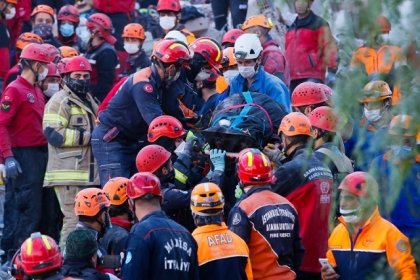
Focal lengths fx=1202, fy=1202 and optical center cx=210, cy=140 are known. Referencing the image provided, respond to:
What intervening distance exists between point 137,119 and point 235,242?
3594 mm

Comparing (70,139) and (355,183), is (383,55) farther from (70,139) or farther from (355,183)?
(70,139)

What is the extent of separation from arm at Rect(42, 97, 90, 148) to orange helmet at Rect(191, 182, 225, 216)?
447 centimetres

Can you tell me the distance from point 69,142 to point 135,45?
4.02 metres

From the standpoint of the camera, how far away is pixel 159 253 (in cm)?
947

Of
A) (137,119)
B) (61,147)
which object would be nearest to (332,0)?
(137,119)

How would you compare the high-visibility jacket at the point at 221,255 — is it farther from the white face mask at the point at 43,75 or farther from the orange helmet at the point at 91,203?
the white face mask at the point at 43,75

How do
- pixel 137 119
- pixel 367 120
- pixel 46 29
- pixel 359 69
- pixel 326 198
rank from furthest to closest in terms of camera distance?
1. pixel 46 29
2. pixel 137 119
3. pixel 326 198
4. pixel 367 120
5. pixel 359 69

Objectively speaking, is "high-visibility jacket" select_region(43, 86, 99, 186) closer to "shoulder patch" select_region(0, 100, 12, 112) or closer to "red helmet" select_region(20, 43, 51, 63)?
"shoulder patch" select_region(0, 100, 12, 112)

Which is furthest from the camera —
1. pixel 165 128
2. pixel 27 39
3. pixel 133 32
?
pixel 133 32

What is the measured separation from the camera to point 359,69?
578 cm

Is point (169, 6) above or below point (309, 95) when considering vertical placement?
above

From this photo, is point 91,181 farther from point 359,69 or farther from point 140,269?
point 359,69

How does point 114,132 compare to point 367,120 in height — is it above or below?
below

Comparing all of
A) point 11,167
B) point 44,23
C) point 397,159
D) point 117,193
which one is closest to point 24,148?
point 11,167
